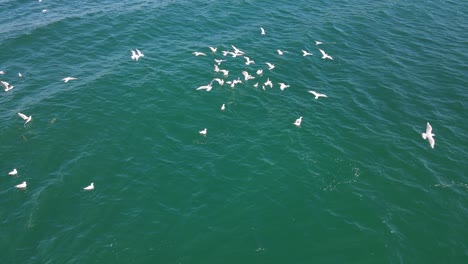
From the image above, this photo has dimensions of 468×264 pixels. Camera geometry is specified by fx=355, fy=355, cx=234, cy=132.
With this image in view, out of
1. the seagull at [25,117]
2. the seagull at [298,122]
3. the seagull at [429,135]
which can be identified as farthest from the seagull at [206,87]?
the seagull at [429,135]

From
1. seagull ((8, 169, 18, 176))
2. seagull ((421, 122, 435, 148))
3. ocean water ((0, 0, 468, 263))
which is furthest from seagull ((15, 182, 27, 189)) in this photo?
seagull ((421, 122, 435, 148))

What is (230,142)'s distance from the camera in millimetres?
43281

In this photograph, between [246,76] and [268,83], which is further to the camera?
[246,76]

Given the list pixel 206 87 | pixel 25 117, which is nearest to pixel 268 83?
pixel 206 87

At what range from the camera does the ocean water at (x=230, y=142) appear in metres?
32.3

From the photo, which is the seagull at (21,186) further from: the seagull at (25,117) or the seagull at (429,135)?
the seagull at (429,135)

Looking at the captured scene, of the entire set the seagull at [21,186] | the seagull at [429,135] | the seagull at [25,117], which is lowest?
the seagull at [21,186]

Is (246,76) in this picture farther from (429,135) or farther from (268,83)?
(429,135)

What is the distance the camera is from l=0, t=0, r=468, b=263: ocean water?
32344 millimetres

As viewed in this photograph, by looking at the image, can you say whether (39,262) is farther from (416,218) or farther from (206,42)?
(206,42)

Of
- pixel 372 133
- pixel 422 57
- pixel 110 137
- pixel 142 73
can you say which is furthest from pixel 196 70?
pixel 422 57

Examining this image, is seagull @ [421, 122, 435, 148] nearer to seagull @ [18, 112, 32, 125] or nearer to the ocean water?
the ocean water

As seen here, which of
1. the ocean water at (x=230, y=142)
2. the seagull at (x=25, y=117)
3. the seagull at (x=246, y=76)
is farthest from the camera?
the seagull at (x=246, y=76)

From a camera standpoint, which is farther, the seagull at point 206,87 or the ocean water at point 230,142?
the seagull at point 206,87
